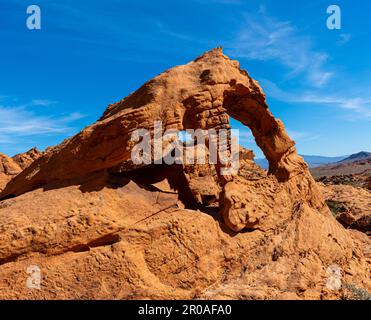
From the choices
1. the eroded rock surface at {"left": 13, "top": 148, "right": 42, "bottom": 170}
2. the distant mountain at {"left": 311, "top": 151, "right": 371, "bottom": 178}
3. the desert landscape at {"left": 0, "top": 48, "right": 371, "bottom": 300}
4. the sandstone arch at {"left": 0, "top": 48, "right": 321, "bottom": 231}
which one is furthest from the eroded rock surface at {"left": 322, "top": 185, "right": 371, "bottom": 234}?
the distant mountain at {"left": 311, "top": 151, "right": 371, "bottom": 178}

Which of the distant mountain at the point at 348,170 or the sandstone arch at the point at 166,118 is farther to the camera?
the distant mountain at the point at 348,170

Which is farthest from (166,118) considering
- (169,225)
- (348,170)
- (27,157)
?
(348,170)

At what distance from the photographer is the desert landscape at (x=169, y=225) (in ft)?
17.4

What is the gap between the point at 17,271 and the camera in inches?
202

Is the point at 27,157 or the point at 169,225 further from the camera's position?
the point at 27,157

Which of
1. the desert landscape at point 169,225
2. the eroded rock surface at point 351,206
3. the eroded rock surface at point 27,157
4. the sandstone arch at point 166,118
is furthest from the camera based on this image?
the eroded rock surface at point 27,157

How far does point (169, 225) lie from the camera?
19.4 ft

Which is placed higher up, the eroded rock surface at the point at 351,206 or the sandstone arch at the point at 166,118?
the sandstone arch at the point at 166,118

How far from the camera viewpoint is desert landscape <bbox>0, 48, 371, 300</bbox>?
5.29 metres

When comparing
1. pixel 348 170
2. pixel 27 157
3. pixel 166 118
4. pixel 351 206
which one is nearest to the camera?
pixel 166 118

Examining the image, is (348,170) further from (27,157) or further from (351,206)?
(27,157)

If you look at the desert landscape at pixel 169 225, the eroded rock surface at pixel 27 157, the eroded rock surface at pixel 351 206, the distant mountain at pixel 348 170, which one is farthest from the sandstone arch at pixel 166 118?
the distant mountain at pixel 348 170

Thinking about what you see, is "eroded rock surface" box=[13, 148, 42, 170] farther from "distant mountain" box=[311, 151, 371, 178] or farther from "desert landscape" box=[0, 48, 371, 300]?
"distant mountain" box=[311, 151, 371, 178]

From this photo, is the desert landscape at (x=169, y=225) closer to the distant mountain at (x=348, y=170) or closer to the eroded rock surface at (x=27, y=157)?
the eroded rock surface at (x=27, y=157)
